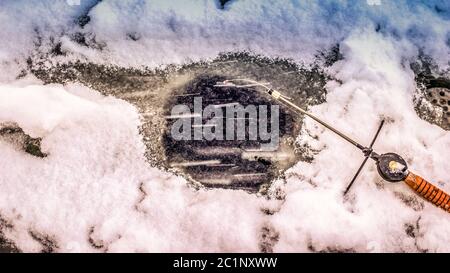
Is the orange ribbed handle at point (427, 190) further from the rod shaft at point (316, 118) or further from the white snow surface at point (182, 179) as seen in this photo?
the rod shaft at point (316, 118)

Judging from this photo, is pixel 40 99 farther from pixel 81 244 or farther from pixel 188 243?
pixel 188 243

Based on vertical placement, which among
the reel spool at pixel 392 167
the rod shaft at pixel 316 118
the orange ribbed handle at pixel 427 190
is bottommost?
the orange ribbed handle at pixel 427 190

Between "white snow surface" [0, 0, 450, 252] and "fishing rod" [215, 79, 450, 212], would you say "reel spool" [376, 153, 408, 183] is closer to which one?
"fishing rod" [215, 79, 450, 212]

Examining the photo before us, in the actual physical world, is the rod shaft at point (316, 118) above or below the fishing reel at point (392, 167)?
above

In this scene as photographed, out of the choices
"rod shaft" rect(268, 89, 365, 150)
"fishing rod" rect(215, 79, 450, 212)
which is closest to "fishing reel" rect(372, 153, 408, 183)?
"fishing rod" rect(215, 79, 450, 212)

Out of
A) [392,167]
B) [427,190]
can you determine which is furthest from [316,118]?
[427,190]

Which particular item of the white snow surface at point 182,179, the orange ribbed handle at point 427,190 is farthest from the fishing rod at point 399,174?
the white snow surface at point 182,179

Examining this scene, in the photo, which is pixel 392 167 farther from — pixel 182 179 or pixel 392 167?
pixel 182 179
